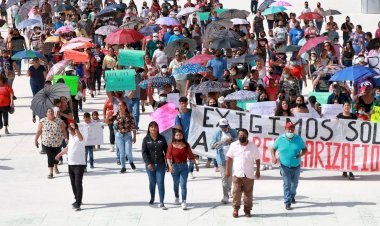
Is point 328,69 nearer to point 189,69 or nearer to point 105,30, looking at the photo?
point 189,69

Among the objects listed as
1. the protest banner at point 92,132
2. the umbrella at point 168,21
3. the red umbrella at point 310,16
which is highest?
the red umbrella at point 310,16

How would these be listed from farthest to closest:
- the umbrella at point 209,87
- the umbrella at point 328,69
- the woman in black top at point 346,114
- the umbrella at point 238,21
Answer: the umbrella at point 238,21 < the umbrella at point 328,69 < the umbrella at point 209,87 < the woman in black top at point 346,114

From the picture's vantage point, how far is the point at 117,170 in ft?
74.0

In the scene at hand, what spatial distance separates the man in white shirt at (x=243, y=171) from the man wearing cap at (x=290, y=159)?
2.06ft

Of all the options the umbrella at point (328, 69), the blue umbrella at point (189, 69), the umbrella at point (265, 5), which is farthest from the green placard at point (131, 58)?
the umbrella at point (265, 5)

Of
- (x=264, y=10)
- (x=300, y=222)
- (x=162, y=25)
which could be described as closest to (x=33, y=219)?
(x=300, y=222)

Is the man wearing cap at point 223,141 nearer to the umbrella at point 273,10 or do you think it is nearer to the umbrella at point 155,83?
the umbrella at point 155,83

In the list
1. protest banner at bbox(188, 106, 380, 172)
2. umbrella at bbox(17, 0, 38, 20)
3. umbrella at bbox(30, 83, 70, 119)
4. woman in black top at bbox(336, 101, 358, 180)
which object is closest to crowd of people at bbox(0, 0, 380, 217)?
woman in black top at bbox(336, 101, 358, 180)

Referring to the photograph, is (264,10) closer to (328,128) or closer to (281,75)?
(281,75)

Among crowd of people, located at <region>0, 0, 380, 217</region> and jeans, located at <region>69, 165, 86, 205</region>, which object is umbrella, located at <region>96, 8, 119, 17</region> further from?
jeans, located at <region>69, 165, 86, 205</region>

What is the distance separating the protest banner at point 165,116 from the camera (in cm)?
2202

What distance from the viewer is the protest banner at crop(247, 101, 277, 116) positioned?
74.0 ft

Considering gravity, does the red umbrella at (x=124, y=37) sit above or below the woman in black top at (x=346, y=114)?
above

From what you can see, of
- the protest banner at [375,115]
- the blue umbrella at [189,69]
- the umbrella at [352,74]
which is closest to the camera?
the protest banner at [375,115]
